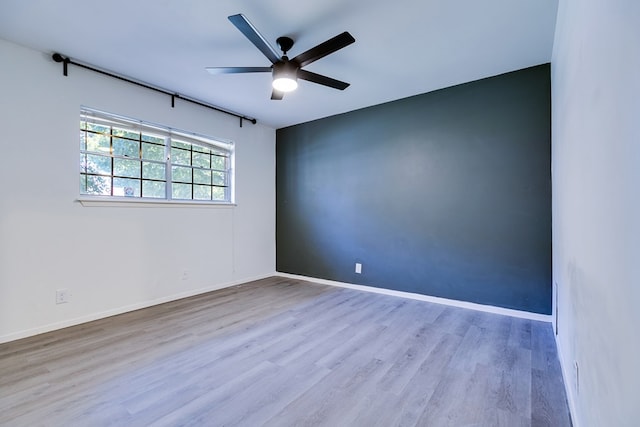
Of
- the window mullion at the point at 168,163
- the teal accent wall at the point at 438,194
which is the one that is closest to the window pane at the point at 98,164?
the window mullion at the point at 168,163

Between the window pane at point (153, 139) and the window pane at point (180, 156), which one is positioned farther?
the window pane at point (180, 156)

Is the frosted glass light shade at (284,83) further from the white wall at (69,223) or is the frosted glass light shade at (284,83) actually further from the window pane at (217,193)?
the window pane at (217,193)

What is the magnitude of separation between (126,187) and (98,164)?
34cm

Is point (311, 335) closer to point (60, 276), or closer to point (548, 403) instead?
point (548, 403)

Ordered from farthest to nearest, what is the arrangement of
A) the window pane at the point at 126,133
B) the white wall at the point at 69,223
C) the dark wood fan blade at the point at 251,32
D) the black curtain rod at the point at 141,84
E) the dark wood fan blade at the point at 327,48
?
the window pane at the point at 126,133 → the black curtain rod at the point at 141,84 → the white wall at the point at 69,223 → the dark wood fan blade at the point at 327,48 → the dark wood fan blade at the point at 251,32

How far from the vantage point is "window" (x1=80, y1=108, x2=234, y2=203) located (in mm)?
3049

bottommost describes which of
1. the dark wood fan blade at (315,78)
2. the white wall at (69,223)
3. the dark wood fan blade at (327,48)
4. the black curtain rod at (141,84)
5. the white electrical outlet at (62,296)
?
the white electrical outlet at (62,296)

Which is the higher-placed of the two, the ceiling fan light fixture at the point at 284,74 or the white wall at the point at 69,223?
the ceiling fan light fixture at the point at 284,74

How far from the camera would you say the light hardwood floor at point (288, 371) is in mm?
1580

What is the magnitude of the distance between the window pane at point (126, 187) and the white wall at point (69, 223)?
0.68ft

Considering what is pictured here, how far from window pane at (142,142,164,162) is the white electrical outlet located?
158 cm

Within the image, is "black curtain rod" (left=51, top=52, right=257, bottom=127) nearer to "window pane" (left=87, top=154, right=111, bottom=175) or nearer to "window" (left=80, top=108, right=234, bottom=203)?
"window" (left=80, top=108, right=234, bottom=203)

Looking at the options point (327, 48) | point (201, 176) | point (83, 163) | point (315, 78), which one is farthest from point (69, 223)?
point (327, 48)

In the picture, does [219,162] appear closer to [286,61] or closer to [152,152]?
[152,152]
